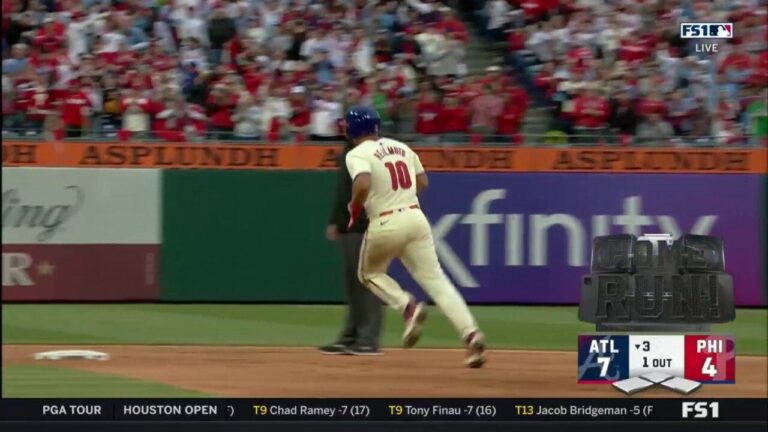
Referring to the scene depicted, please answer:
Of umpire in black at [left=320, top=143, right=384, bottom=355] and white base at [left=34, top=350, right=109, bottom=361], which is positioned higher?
umpire in black at [left=320, top=143, right=384, bottom=355]

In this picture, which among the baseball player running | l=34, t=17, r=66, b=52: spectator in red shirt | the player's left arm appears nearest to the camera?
the player's left arm

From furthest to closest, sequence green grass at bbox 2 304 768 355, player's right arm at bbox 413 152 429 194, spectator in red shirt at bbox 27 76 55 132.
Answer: spectator in red shirt at bbox 27 76 55 132 < green grass at bbox 2 304 768 355 < player's right arm at bbox 413 152 429 194

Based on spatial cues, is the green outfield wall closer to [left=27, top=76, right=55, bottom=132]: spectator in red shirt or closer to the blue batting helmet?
[left=27, top=76, right=55, bottom=132]: spectator in red shirt

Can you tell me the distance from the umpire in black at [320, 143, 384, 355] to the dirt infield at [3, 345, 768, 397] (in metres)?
0.14

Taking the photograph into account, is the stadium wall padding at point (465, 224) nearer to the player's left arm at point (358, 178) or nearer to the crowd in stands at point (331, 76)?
the crowd in stands at point (331, 76)

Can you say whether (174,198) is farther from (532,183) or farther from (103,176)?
(532,183)

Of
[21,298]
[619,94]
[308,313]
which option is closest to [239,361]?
[308,313]

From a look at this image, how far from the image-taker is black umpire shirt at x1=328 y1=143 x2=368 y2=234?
928 centimetres

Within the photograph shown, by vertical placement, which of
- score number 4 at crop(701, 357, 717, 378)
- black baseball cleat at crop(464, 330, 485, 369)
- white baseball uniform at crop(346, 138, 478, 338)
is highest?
white baseball uniform at crop(346, 138, 478, 338)

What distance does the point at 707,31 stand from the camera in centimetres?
743

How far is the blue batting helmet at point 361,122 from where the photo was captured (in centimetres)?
854

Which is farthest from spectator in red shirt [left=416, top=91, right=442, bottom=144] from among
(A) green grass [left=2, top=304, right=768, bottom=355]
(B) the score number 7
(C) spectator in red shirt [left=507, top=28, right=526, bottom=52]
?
(B) the score number 7

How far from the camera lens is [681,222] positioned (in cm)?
1243

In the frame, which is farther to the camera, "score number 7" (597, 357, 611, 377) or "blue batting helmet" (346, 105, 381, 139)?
"blue batting helmet" (346, 105, 381, 139)
